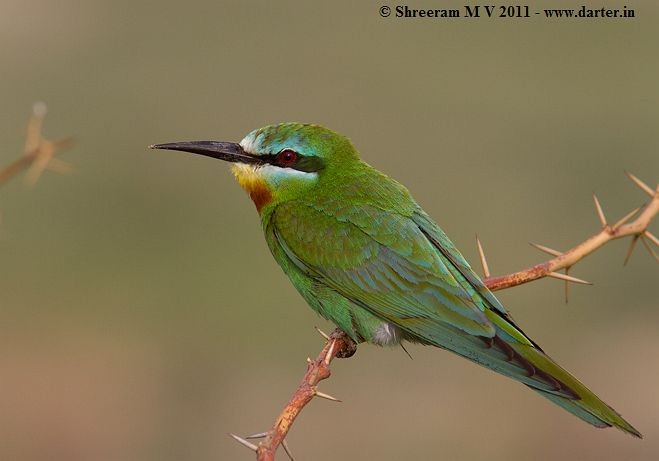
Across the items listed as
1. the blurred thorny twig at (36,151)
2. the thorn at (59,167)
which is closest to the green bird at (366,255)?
the thorn at (59,167)

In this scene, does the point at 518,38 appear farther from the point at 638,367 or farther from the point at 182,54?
the point at 638,367

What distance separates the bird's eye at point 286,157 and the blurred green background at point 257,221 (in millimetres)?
2816

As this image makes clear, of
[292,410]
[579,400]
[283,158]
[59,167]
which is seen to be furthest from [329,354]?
[283,158]

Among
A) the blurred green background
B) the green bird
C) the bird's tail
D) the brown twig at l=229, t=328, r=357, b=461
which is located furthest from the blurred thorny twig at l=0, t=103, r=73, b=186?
the blurred green background

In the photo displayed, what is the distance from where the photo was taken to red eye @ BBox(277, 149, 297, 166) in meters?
3.28

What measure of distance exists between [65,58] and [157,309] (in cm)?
445

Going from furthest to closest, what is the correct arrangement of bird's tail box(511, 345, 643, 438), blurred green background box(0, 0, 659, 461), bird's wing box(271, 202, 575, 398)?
blurred green background box(0, 0, 659, 461) < bird's wing box(271, 202, 575, 398) < bird's tail box(511, 345, 643, 438)

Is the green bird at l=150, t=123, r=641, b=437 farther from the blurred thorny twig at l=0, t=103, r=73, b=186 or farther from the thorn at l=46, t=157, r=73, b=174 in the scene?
the blurred thorny twig at l=0, t=103, r=73, b=186

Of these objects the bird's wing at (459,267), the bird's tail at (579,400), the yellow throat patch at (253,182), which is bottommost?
the bird's tail at (579,400)

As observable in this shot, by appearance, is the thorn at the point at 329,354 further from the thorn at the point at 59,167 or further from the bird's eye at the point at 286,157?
the bird's eye at the point at 286,157

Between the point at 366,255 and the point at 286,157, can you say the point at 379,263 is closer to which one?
the point at 366,255

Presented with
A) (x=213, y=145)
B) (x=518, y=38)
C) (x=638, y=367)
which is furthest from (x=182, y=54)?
(x=213, y=145)

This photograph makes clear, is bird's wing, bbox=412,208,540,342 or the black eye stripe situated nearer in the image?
bird's wing, bbox=412,208,540,342

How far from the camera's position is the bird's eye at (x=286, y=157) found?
3.28 meters
